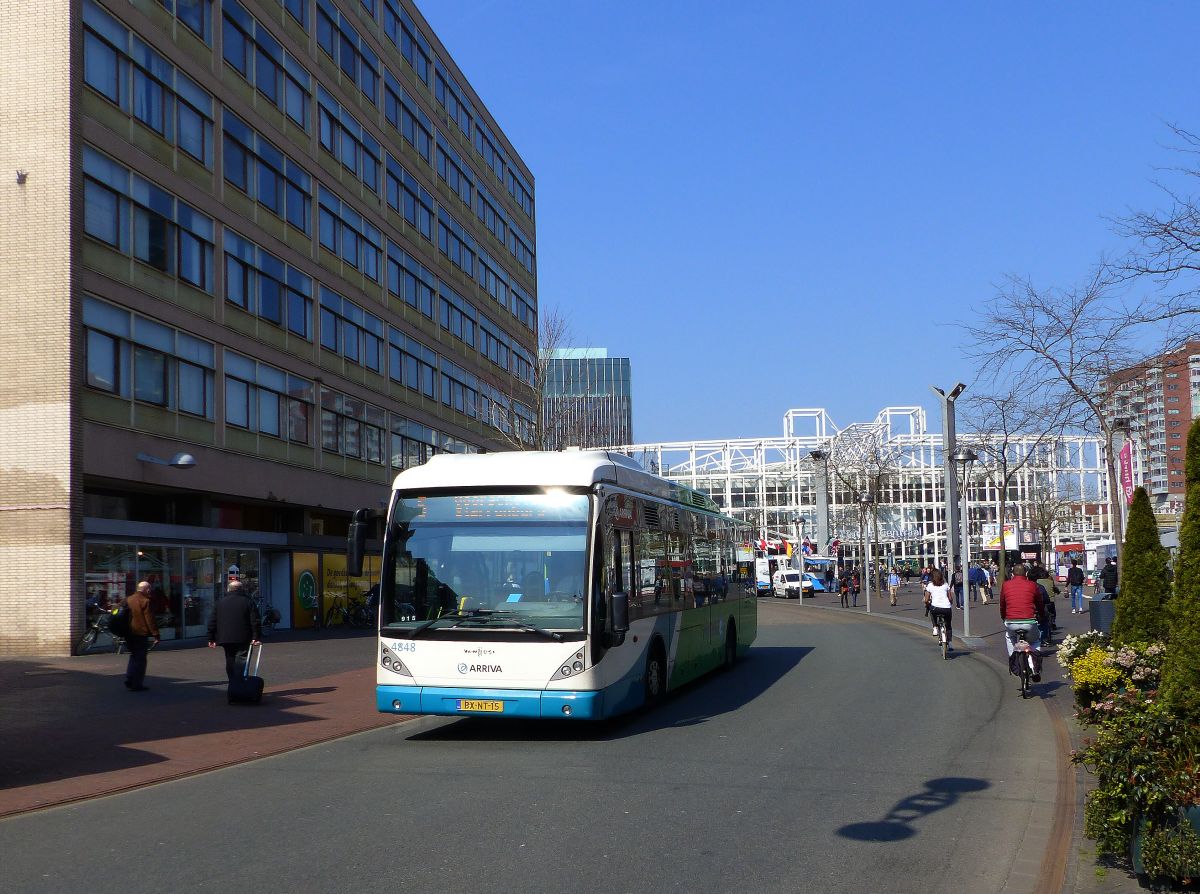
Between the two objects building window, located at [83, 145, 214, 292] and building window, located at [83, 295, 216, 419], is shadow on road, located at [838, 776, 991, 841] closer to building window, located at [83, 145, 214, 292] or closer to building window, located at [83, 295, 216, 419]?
building window, located at [83, 295, 216, 419]

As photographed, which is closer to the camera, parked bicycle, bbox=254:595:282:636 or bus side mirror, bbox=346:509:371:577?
bus side mirror, bbox=346:509:371:577

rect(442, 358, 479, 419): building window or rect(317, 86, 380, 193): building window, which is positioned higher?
rect(317, 86, 380, 193): building window

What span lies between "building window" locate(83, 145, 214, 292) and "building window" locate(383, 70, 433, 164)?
1688cm

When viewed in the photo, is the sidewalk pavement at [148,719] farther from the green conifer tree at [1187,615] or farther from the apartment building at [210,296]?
the green conifer tree at [1187,615]

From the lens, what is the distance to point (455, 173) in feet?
181

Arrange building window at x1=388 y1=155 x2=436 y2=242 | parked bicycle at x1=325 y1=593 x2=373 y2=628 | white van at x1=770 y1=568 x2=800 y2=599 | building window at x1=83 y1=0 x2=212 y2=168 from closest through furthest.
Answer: building window at x1=83 y1=0 x2=212 y2=168 < parked bicycle at x1=325 y1=593 x2=373 y2=628 < building window at x1=388 y1=155 x2=436 y2=242 < white van at x1=770 y1=568 x2=800 y2=599

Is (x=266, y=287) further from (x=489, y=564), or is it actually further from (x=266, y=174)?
(x=489, y=564)

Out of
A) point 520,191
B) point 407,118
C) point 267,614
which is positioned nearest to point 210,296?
point 267,614

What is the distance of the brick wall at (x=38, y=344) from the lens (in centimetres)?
2539

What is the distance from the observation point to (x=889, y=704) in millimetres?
16453

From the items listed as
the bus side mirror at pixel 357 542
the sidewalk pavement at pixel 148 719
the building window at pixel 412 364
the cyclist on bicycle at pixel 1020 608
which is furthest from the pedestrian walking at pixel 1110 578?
the building window at pixel 412 364

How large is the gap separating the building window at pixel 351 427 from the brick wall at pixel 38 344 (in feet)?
46.3

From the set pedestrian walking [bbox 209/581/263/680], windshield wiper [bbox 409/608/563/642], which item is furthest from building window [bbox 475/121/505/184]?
windshield wiper [bbox 409/608/563/642]

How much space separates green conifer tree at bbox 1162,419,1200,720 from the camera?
6688 millimetres
